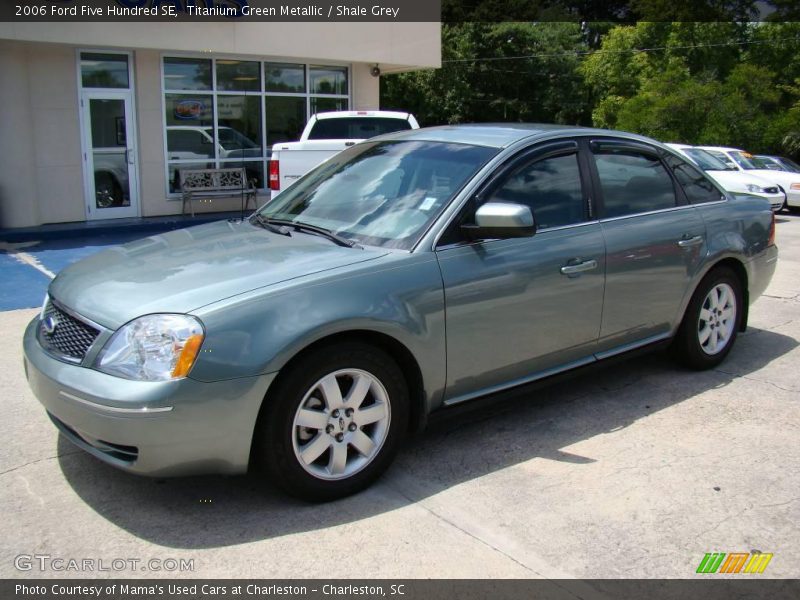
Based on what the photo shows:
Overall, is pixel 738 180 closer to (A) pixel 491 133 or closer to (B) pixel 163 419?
(A) pixel 491 133

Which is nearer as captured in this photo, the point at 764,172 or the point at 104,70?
the point at 104,70

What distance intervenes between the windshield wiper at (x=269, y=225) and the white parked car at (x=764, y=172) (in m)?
15.8

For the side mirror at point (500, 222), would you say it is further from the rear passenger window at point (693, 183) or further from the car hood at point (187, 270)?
the rear passenger window at point (693, 183)

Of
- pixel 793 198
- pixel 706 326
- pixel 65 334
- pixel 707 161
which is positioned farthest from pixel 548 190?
pixel 793 198

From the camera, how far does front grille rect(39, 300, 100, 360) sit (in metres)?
3.38

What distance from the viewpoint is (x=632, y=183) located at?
4887 millimetres

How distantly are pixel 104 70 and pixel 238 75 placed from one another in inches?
104

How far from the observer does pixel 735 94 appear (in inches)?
1001

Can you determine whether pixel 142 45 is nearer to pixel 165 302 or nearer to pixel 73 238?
pixel 73 238

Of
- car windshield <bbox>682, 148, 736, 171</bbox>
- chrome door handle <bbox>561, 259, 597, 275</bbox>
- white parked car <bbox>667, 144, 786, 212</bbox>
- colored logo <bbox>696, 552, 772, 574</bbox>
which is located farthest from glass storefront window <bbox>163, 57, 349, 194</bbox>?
colored logo <bbox>696, 552, 772, 574</bbox>

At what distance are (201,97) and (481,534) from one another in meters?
12.6

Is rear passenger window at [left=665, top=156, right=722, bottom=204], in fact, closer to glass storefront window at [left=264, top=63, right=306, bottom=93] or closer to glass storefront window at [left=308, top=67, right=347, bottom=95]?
glass storefront window at [left=264, top=63, right=306, bottom=93]

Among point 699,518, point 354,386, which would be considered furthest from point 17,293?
point 699,518

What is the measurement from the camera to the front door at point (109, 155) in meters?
12.7
